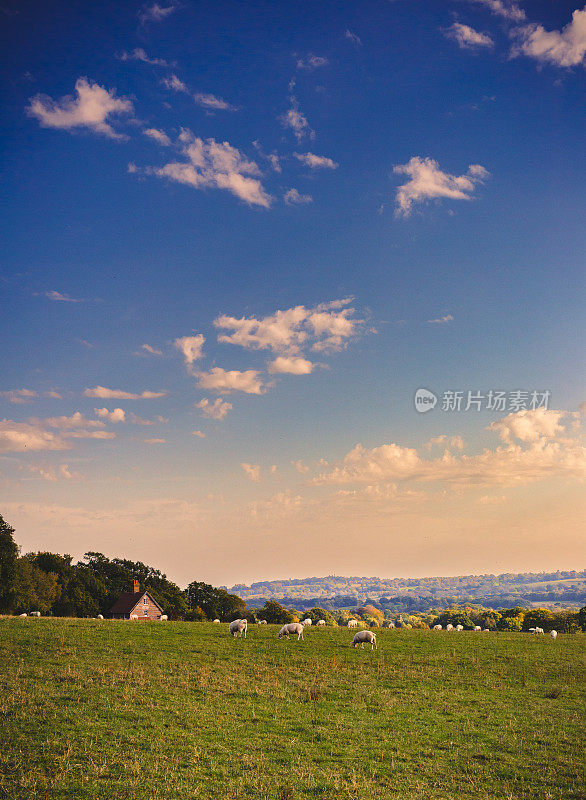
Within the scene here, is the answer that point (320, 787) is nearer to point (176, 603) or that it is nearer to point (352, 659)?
point (352, 659)

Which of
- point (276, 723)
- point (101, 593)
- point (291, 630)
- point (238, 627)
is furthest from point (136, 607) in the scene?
point (276, 723)

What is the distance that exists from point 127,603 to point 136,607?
87.2 inches

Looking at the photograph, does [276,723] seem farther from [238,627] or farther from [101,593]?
[101,593]

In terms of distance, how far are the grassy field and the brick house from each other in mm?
45331

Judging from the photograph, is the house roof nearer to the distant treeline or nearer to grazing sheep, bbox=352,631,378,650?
the distant treeline

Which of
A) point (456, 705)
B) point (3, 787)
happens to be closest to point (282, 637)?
point (456, 705)

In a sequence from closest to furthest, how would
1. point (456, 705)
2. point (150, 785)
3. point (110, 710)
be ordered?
point (150, 785), point (110, 710), point (456, 705)

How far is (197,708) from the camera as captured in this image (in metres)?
17.4

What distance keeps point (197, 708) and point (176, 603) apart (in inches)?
2991

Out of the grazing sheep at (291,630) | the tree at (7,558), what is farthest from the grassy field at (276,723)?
the tree at (7,558)

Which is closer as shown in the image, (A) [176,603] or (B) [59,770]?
(B) [59,770]

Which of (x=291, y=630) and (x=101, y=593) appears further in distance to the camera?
(x=101, y=593)

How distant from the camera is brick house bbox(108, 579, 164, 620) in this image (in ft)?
235

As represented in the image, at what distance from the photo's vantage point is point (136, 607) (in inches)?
2835
